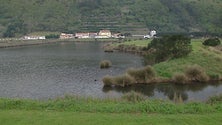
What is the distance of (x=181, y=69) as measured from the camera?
6869cm

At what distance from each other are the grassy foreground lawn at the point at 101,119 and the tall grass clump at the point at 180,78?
38.3 metres

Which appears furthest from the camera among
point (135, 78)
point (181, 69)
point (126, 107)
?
point (181, 69)

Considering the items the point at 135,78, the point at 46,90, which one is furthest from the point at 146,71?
the point at 46,90

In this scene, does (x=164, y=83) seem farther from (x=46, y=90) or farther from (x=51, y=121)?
(x=51, y=121)

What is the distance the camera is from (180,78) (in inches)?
2457

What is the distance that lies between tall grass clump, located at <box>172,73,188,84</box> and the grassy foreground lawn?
3830 cm

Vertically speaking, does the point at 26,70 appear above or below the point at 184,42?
below

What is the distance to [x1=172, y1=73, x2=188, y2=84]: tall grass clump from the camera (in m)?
62.4

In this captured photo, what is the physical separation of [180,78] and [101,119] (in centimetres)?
4143

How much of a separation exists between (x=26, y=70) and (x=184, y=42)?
1388 inches

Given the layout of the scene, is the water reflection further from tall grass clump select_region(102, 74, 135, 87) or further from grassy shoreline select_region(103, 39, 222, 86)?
grassy shoreline select_region(103, 39, 222, 86)

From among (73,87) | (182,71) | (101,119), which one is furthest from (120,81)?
(101,119)

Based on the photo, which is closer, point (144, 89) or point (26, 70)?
point (144, 89)

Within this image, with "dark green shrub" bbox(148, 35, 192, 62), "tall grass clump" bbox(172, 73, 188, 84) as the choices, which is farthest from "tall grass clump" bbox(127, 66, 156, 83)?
"dark green shrub" bbox(148, 35, 192, 62)
